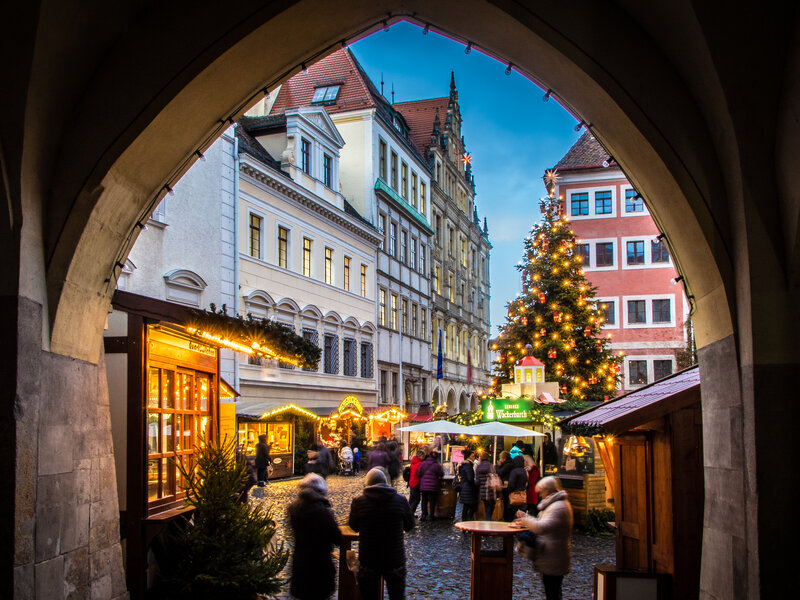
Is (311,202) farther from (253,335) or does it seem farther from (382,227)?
(253,335)

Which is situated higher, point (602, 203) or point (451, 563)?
point (602, 203)

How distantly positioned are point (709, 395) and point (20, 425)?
5093mm

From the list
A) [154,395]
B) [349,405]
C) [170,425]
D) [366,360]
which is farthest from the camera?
[366,360]

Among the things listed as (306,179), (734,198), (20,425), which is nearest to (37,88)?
(20,425)

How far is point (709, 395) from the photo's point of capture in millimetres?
6574

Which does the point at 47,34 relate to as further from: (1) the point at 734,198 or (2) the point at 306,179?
(2) the point at 306,179

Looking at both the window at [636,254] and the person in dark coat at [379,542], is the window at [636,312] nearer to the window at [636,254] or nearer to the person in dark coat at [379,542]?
the window at [636,254]

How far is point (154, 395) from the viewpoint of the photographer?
9438 millimetres

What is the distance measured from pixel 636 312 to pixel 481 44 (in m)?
37.8

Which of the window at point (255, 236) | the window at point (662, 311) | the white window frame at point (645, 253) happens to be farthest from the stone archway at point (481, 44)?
the window at point (662, 311)

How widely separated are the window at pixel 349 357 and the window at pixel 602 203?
14761 millimetres

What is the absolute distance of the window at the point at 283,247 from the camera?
107ft

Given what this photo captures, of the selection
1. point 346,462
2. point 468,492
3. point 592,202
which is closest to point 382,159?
point 592,202

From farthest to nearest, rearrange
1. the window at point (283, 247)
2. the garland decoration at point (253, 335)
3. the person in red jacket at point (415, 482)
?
the window at point (283, 247) → the person in red jacket at point (415, 482) → the garland decoration at point (253, 335)
